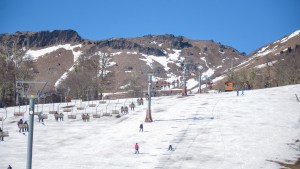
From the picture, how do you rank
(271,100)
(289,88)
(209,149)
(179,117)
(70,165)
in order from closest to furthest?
1. (70,165)
2. (209,149)
3. (179,117)
4. (271,100)
5. (289,88)

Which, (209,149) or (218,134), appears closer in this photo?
(209,149)

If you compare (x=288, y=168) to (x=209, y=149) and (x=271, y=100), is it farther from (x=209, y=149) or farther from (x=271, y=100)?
(x=271, y=100)

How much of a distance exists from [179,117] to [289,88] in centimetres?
4004

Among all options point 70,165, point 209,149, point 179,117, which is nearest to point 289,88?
point 179,117

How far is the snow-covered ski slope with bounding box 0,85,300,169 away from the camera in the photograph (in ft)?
112

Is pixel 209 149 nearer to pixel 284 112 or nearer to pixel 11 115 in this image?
pixel 284 112

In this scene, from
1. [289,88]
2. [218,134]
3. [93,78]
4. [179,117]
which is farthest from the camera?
[93,78]

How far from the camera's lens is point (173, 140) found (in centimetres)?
4303

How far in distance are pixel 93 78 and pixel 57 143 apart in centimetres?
7349

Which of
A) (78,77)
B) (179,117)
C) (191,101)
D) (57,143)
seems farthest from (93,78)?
(57,143)

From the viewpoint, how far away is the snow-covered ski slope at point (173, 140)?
34156 millimetres

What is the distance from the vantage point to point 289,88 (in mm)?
88938

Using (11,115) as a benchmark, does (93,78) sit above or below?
above

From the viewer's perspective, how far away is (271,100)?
243 ft
